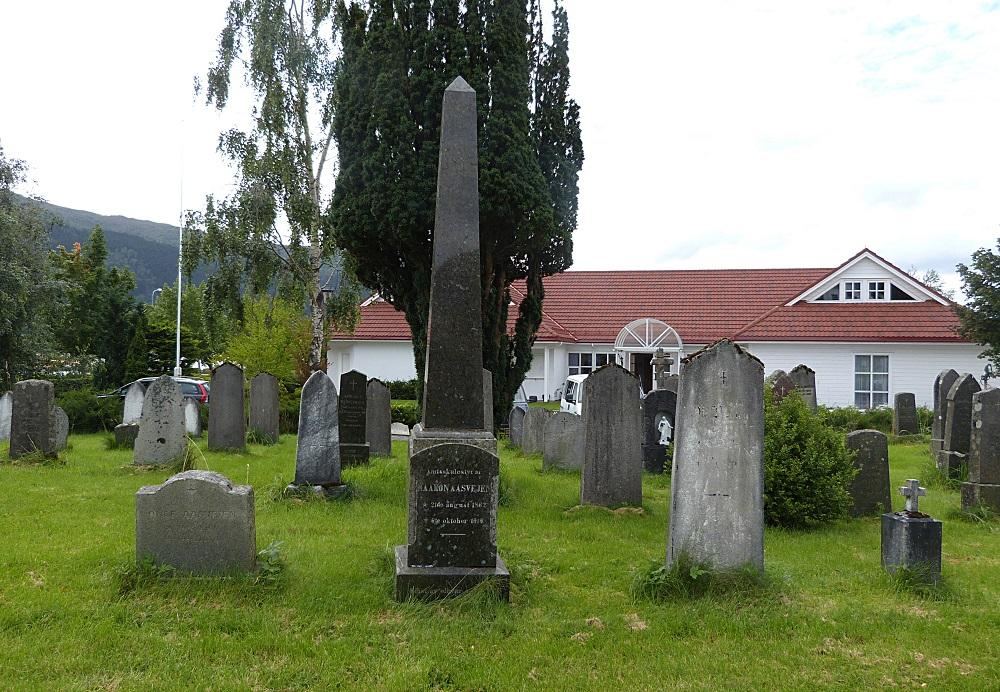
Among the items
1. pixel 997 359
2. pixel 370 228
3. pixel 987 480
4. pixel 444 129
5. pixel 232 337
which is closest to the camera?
pixel 444 129

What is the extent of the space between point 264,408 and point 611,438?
388 inches

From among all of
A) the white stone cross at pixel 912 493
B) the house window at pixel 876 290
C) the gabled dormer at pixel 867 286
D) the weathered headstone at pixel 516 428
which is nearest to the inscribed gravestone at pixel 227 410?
the weathered headstone at pixel 516 428

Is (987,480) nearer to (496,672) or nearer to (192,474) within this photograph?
(496,672)

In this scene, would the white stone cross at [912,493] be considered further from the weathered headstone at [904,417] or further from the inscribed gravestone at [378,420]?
the weathered headstone at [904,417]

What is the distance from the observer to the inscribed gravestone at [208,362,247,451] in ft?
47.7

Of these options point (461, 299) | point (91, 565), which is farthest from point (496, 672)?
point (91, 565)

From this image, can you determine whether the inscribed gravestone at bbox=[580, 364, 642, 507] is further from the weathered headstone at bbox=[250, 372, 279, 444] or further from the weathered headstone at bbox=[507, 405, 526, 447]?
the weathered headstone at bbox=[250, 372, 279, 444]

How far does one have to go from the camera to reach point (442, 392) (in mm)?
6145

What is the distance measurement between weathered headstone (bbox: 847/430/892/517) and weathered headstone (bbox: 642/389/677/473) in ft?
12.5

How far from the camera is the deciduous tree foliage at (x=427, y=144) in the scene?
36.0ft

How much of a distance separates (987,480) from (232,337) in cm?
2468

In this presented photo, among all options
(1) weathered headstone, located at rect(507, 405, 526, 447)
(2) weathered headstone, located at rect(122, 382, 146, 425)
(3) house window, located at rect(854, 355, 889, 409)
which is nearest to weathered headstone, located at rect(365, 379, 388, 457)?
(1) weathered headstone, located at rect(507, 405, 526, 447)

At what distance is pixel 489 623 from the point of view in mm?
5500

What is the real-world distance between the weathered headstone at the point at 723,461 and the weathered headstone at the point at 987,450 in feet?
16.1
